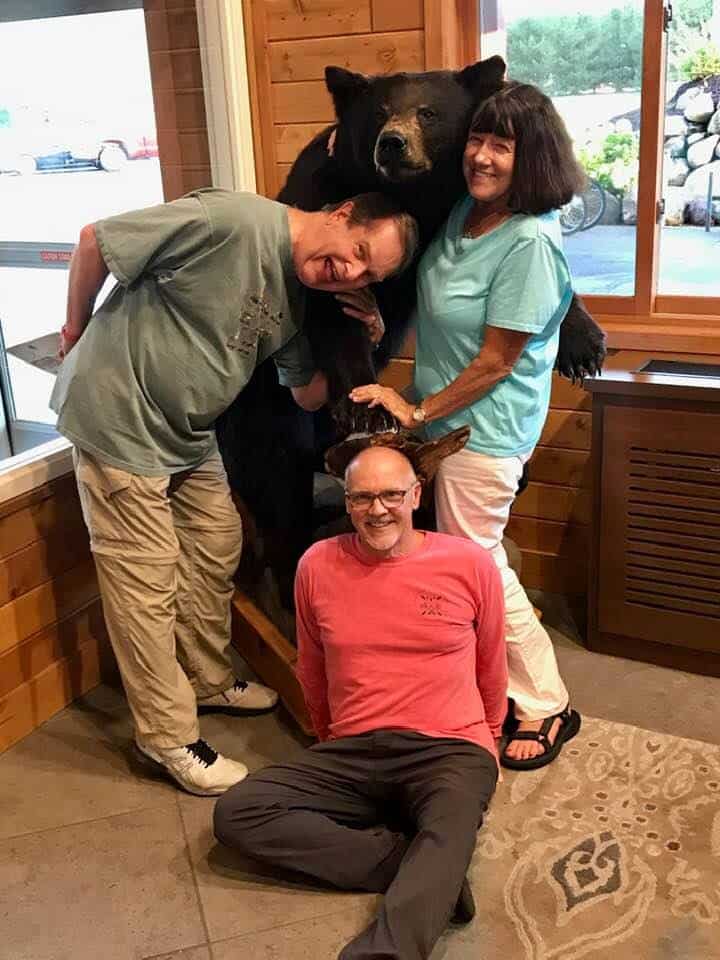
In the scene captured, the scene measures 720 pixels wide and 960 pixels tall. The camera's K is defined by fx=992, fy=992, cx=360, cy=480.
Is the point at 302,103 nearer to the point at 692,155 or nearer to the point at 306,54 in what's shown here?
the point at 306,54

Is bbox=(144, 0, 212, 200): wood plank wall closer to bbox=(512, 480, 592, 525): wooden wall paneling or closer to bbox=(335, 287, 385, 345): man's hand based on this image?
bbox=(335, 287, 385, 345): man's hand

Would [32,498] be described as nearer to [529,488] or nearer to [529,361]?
[529,361]

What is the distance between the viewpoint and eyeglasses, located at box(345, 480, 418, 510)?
5.60 ft

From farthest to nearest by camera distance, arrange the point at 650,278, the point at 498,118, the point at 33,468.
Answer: the point at 650,278
the point at 33,468
the point at 498,118

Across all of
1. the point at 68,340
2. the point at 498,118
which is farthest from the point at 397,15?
the point at 68,340

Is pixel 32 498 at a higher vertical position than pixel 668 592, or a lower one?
higher

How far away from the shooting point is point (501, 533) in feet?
6.67

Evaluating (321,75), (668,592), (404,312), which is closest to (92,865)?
(404,312)

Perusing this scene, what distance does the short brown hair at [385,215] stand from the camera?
173cm

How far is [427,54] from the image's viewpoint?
7.86ft

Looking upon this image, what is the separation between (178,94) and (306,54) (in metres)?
0.40

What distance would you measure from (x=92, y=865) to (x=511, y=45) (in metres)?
2.13

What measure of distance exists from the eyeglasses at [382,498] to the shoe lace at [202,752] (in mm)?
668

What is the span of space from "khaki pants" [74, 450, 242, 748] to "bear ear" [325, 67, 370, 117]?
30.2 inches
